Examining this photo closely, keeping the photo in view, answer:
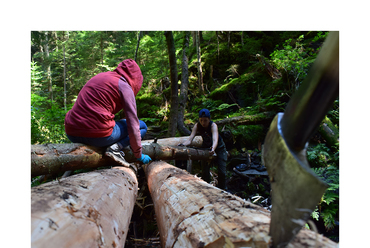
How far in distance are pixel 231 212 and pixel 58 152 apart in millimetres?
1919

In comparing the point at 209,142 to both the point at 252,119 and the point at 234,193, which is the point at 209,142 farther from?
the point at 252,119

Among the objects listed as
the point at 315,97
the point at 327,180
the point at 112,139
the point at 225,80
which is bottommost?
the point at 327,180

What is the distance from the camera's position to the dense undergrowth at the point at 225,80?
4.82m

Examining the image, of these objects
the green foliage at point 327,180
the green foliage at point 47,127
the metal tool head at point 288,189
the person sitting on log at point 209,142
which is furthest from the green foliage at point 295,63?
the green foliage at point 47,127

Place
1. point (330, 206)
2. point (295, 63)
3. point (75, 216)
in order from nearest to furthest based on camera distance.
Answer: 1. point (75, 216)
2. point (330, 206)
3. point (295, 63)

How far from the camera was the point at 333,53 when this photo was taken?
0.54 metres

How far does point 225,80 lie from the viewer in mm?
9875

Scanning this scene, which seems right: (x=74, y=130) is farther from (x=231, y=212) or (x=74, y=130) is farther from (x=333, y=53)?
(x=333, y=53)

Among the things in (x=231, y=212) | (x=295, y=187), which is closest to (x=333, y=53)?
(x=295, y=187)

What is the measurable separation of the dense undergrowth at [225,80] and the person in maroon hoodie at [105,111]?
2.14 meters

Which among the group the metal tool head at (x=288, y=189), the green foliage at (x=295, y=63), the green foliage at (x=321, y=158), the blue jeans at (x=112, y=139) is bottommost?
the green foliage at (x=321, y=158)

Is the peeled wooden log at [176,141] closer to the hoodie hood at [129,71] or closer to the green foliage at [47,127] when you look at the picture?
the hoodie hood at [129,71]

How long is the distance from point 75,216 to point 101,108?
60.4 inches

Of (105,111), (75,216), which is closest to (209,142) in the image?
(105,111)
